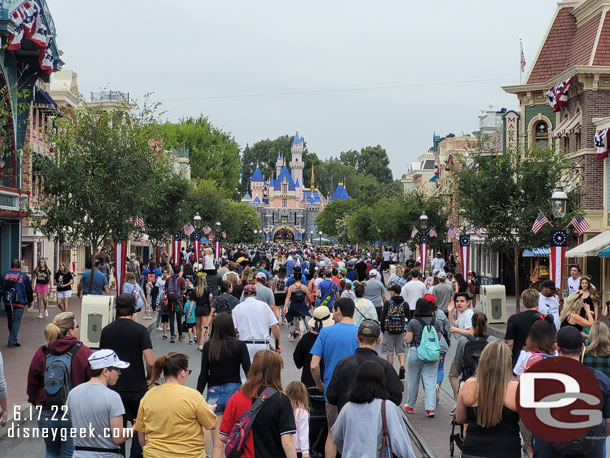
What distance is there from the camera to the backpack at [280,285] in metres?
22.6

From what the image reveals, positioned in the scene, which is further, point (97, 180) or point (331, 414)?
point (97, 180)

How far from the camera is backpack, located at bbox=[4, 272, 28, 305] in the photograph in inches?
760

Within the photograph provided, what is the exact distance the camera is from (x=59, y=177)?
27016 millimetres

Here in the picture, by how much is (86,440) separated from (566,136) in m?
31.5

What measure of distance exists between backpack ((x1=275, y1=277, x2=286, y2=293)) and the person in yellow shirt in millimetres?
15860

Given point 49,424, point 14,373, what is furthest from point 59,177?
point 49,424

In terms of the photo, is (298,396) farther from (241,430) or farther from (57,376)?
(57,376)

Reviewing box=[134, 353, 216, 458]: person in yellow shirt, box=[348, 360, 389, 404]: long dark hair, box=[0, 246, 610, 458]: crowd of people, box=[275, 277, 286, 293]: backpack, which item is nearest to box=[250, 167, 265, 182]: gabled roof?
box=[275, 277, 286, 293]: backpack

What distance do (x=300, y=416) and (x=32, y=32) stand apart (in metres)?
21.8

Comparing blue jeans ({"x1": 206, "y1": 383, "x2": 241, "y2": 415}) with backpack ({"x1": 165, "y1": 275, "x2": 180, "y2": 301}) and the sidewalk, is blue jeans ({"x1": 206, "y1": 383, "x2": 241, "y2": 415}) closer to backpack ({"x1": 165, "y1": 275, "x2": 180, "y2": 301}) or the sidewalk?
the sidewalk

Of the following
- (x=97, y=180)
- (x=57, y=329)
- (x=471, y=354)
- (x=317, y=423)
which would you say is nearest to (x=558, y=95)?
(x=97, y=180)

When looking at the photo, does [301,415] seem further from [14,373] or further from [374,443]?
[14,373]

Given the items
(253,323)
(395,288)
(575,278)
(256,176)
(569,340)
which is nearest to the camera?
(569,340)

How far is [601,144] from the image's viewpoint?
31.7 metres
